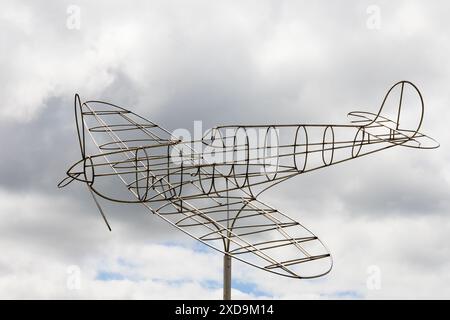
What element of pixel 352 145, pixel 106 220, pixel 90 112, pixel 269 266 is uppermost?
pixel 90 112

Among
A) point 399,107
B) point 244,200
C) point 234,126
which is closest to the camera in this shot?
point 399,107

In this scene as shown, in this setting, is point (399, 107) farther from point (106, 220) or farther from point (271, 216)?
point (106, 220)

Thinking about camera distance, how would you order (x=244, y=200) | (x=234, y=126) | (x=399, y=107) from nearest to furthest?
(x=399, y=107)
(x=234, y=126)
(x=244, y=200)

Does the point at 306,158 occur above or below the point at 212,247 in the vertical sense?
above

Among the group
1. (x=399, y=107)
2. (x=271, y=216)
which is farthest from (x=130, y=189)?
(x=399, y=107)

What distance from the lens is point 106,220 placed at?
27.2 feet

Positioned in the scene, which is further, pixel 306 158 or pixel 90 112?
pixel 90 112

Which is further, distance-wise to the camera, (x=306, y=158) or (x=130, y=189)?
(x=130, y=189)

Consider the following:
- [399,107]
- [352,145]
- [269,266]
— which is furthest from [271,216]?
[399,107]

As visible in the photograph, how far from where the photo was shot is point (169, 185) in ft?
27.2

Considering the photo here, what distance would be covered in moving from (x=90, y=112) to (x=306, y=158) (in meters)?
2.94

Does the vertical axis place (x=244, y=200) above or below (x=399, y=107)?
below

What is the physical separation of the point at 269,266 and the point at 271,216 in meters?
0.95

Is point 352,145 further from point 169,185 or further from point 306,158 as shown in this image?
point 169,185
